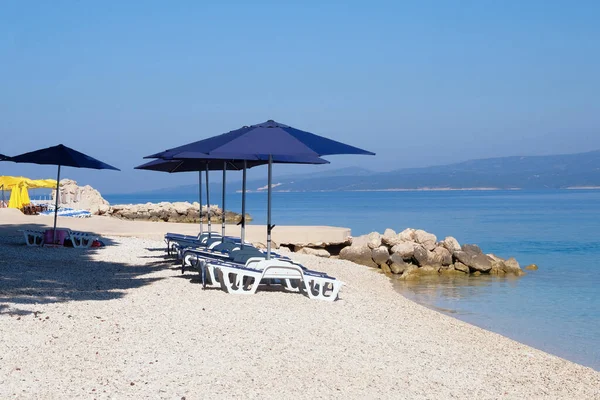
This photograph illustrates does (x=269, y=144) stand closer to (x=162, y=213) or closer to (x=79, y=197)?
(x=162, y=213)

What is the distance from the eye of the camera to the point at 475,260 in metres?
19.5

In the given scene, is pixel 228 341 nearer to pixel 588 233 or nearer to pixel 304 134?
pixel 304 134

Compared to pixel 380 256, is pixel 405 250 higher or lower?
higher

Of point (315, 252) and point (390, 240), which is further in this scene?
point (390, 240)

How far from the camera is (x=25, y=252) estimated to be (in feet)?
47.6

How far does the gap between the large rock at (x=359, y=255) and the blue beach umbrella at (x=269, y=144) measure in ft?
31.1

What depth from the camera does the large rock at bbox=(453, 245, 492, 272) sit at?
19.3 metres

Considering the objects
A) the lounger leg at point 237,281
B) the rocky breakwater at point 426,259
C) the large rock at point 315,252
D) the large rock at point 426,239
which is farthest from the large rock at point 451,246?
the lounger leg at point 237,281

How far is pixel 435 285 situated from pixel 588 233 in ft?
82.9

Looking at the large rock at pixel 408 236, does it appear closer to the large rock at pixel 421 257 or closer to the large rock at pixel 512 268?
the large rock at pixel 421 257

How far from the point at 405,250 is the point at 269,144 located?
→ 11228 mm

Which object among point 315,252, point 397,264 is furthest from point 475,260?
point 315,252

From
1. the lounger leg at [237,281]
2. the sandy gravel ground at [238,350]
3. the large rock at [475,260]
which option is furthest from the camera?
the large rock at [475,260]

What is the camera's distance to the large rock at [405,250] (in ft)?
65.0
